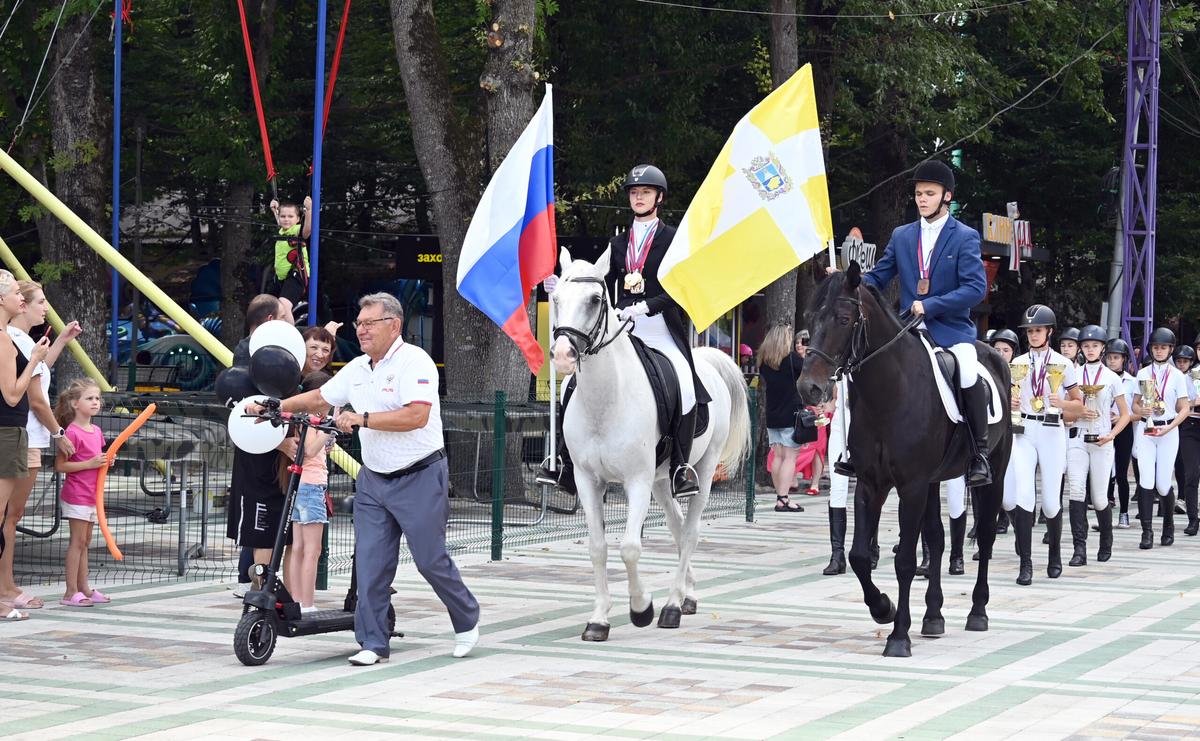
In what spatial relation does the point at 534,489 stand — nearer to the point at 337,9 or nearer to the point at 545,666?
the point at 545,666

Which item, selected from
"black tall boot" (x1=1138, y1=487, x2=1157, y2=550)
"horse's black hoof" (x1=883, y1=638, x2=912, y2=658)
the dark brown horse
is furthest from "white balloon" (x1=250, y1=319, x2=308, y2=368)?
"black tall boot" (x1=1138, y1=487, x2=1157, y2=550)

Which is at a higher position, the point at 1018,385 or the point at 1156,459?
the point at 1018,385

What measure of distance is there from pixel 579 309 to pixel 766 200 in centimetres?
282

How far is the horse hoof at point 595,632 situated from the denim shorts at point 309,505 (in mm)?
1757

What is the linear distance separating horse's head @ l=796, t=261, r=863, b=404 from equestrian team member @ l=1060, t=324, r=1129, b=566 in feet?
20.2

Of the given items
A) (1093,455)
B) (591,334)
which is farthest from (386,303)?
(1093,455)

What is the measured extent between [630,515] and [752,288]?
2326 millimetres

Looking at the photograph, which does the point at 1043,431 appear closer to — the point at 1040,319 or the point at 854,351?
the point at 1040,319

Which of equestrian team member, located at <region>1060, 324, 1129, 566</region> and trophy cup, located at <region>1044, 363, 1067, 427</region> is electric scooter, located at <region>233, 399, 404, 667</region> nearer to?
trophy cup, located at <region>1044, 363, 1067, 427</region>

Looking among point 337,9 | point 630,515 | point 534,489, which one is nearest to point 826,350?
point 630,515

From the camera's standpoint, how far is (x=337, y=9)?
106 ft

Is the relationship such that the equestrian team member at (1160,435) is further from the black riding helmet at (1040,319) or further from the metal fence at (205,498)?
the metal fence at (205,498)

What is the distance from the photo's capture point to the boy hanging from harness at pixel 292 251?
17172mm

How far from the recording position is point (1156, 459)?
18969 mm
